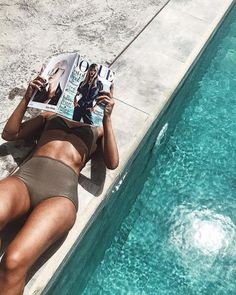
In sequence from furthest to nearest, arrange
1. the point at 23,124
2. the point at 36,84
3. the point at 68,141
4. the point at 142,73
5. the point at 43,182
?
the point at 142,73, the point at 23,124, the point at 68,141, the point at 36,84, the point at 43,182

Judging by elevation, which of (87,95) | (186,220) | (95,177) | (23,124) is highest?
(87,95)

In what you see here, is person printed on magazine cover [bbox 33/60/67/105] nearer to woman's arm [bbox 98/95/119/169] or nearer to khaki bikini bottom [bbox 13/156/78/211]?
woman's arm [bbox 98/95/119/169]

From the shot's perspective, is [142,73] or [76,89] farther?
[142,73]

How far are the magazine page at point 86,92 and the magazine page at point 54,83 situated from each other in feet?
0.15

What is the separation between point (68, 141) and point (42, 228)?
91 centimetres

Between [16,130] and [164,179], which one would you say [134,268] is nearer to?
[164,179]

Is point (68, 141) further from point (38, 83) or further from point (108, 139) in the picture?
point (38, 83)

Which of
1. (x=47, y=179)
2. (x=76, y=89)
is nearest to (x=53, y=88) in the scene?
(x=76, y=89)

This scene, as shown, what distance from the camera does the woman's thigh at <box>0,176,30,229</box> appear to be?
316 cm

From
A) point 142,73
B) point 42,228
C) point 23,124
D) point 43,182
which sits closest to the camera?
point 42,228

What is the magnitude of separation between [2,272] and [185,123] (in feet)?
11.9

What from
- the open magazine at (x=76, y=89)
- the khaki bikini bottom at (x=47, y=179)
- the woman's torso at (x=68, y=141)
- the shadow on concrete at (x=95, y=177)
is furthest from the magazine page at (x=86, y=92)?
the shadow on concrete at (x=95, y=177)

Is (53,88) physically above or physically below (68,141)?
above

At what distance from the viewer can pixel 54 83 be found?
374 centimetres
